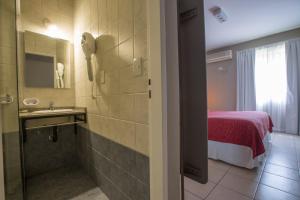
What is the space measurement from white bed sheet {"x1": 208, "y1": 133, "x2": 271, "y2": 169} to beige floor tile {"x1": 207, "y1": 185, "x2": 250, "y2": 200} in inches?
21.5

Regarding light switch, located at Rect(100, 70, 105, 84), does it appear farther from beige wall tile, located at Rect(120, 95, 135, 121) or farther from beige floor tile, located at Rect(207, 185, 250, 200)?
beige floor tile, located at Rect(207, 185, 250, 200)

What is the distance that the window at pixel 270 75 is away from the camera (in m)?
3.29

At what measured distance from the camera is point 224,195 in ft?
4.28

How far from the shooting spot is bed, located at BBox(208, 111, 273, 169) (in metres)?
1.67

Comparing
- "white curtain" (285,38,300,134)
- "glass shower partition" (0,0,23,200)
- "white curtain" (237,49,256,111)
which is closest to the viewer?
"glass shower partition" (0,0,23,200)

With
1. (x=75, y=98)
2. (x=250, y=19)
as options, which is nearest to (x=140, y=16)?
(x=75, y=98)

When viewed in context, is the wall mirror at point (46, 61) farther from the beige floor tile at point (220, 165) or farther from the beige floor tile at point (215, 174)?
the beige floor tile at point (220, 165)

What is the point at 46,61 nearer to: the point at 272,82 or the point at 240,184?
the point at 240,184

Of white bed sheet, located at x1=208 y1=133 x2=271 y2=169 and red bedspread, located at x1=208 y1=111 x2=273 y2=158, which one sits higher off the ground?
red bedspread, located at x1=208 y1=111 x2=273 y2=158

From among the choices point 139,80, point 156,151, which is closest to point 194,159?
point 156,151

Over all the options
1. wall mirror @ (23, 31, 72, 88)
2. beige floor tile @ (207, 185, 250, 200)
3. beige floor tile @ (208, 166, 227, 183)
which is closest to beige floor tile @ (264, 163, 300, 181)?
beige floor tile @ (208, 166, 227, 183)

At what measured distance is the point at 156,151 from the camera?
70 cm

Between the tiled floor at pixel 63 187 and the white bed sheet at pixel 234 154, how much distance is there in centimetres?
154

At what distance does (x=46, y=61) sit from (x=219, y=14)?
9.22 feet
